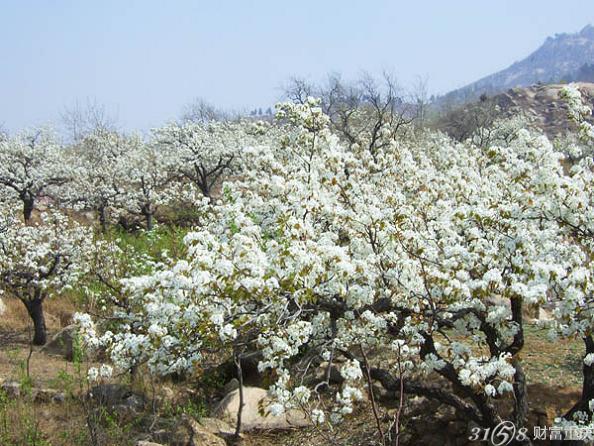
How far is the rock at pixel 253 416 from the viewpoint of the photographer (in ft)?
34.8

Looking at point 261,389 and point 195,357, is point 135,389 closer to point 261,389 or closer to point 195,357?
point 261,389

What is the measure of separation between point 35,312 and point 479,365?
13567 millimetres

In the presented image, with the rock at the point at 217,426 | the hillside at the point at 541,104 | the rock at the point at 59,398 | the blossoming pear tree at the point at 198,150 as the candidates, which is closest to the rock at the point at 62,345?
the rock at the point at 59,398

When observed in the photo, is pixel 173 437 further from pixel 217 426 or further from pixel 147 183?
pixel 147 183

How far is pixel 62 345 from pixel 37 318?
1.19 meters

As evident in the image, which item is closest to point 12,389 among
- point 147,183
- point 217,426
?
point 217,426

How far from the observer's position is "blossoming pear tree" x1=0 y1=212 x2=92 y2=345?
15570 mm

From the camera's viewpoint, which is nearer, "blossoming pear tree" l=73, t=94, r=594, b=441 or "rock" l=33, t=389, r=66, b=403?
"blossoming pear tree" l=73, t=94, r=594, b=441

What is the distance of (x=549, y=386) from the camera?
30.5 ft

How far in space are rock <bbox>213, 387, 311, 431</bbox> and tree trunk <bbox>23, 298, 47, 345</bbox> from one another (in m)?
7.66

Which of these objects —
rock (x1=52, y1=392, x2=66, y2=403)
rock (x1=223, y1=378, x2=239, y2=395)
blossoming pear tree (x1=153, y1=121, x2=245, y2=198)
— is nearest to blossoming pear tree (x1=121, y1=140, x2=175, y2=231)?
blossoming pear tree (x1=153, y1=121, x2=245, y2=198)

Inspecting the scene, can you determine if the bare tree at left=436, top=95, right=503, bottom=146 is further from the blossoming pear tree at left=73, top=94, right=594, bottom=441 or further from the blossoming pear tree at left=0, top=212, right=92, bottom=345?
the blossoming pear tree at left=73, top=94, right=594, bottom=441

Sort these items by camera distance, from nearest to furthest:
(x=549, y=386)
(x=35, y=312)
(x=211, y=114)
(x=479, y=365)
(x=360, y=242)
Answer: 1. (x=479, y=365)
2. (x=360, y=242)
3. (x=549, y=386)
4. (x=35, y=312)
5. (x=211, y=114)

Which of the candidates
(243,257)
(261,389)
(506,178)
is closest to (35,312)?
(261,389)
